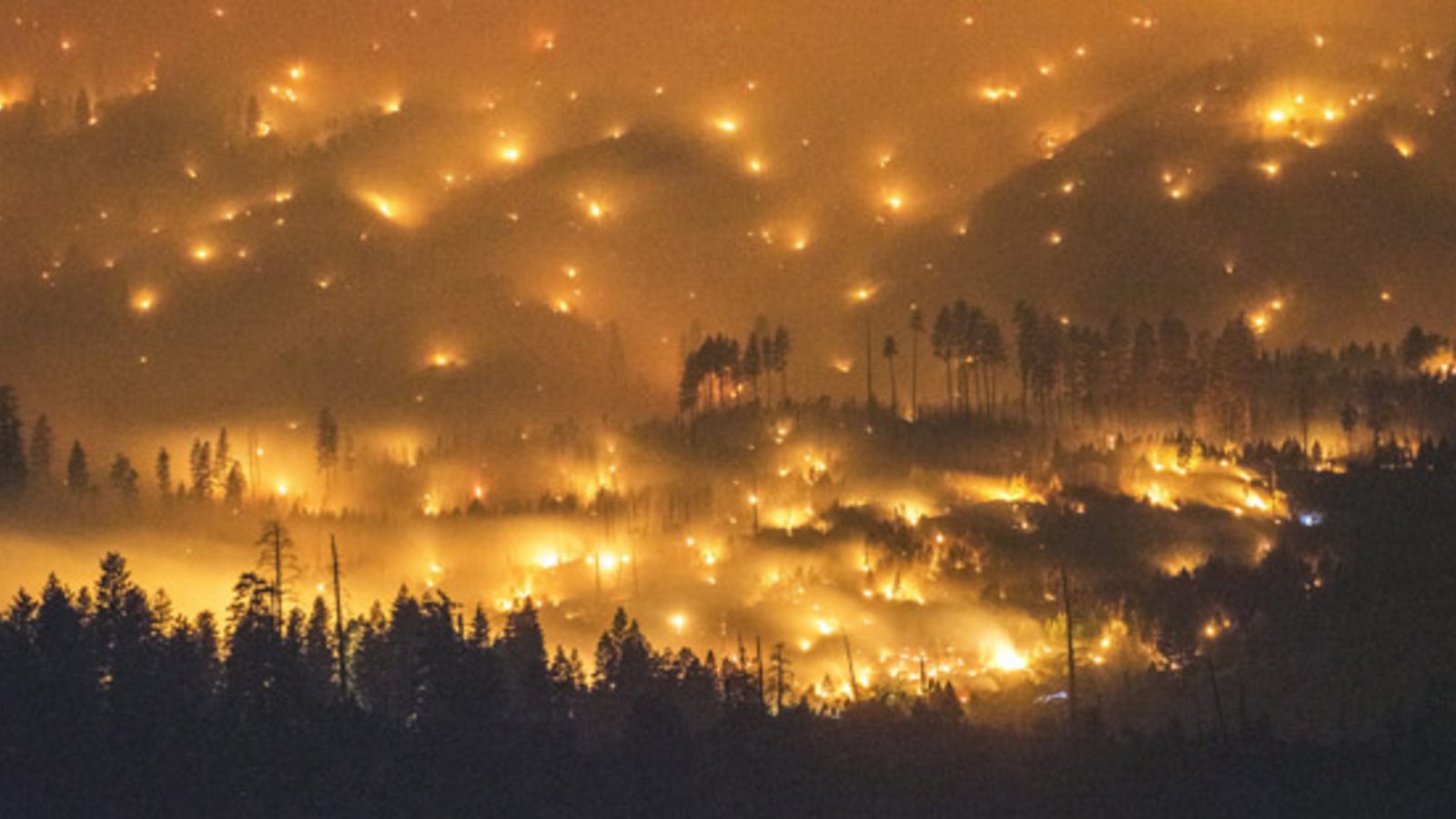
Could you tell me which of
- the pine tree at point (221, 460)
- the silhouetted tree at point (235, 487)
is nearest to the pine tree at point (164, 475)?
the pine tree at point (221, 460)

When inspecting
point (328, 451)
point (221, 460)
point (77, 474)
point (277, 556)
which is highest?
point (328, 451)

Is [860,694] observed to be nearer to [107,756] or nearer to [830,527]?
[830,527]

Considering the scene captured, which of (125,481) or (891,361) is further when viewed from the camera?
(891,361)

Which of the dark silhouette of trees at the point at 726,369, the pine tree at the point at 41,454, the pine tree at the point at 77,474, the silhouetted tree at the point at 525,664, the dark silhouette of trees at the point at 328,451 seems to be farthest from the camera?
the dark silhouette of trees at the point at 328,451

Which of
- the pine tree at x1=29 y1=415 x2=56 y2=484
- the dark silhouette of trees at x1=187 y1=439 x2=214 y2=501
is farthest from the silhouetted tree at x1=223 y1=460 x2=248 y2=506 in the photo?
the pine tree at x1=29 y1=415 x2=56 y2=484

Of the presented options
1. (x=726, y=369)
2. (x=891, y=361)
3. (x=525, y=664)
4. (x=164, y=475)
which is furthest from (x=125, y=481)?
(x=525, y=664)

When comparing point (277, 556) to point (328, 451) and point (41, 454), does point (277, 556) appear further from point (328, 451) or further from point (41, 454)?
point (41, 454)

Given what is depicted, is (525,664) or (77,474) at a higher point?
(77,474)

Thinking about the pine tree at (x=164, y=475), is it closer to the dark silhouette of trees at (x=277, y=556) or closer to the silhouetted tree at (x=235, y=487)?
the silhouetted tree at (x=235, y=487)

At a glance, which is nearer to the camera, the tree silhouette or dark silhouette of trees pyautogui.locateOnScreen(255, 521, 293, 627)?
dark silhouette of trees pyautogui.locateOnScreen(255, 521, 293, 627)

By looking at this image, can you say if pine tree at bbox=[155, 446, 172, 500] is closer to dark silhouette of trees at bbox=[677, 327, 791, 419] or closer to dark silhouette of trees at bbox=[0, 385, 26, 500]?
dark silhouette of trees at bbox=[0, 385, 26, 500]

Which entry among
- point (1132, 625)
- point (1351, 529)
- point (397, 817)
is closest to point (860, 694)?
point (1132, 625)

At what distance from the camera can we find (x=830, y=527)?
495ft

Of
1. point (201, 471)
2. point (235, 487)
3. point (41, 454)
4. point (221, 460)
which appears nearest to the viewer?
point (235, 487)
